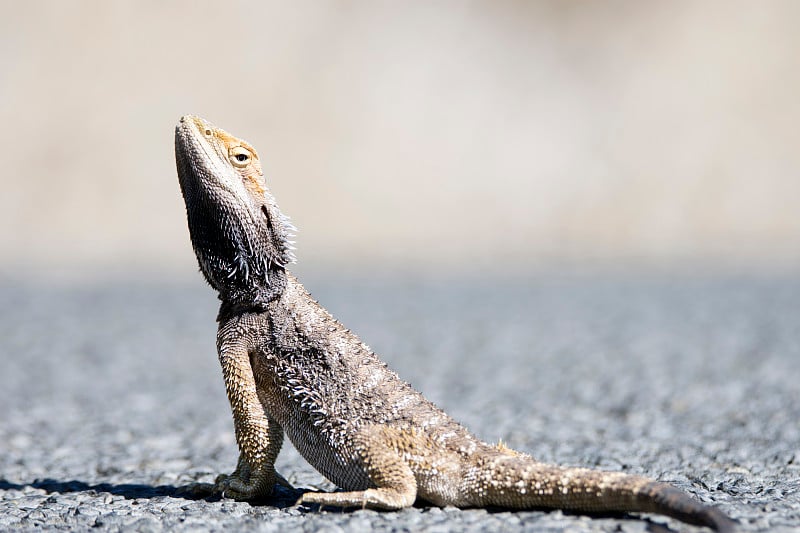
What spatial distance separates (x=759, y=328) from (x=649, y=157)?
21.8m

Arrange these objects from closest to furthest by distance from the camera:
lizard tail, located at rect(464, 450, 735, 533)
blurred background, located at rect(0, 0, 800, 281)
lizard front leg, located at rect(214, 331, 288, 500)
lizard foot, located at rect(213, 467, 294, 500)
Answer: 1. lizard tail, located at rect(464, 450, 735, 533)
2. lizard front leg, located at rect(214, 331, 288, 500)
3. lizard foot, located at rect(213, 467, 294, 500)
4. blurred background, located at rect(0, 0, 800, 281)

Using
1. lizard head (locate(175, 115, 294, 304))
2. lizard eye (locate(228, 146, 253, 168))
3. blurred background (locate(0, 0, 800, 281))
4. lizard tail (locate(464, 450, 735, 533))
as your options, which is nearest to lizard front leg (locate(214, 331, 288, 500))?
lizard head (locate(175, 115, 294, 304))

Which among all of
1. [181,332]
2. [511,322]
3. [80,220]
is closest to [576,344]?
[511,322]

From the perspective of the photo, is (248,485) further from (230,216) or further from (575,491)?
(575,491)

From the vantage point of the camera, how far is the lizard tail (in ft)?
13.1

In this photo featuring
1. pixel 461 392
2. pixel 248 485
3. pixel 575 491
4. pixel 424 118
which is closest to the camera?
pixel 575 491

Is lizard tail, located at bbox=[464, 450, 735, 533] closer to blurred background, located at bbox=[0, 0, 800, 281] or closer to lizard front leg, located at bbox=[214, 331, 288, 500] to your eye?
lizard front leg, located at bbox=[214, 331, 288, 500]

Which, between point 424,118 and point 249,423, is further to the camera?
point 424,118

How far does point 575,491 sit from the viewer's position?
14.5ft

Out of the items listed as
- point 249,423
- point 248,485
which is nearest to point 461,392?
point 248,485

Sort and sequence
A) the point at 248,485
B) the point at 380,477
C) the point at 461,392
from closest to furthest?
the point at 380,477 < the point at 248,485 < the point at 461,392

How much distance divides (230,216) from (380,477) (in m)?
1.70

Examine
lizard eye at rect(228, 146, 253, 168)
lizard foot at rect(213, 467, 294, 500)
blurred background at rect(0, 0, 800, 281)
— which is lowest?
lizard foot at rect(213, 467, 294, 500)

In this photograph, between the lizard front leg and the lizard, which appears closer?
the lizard
